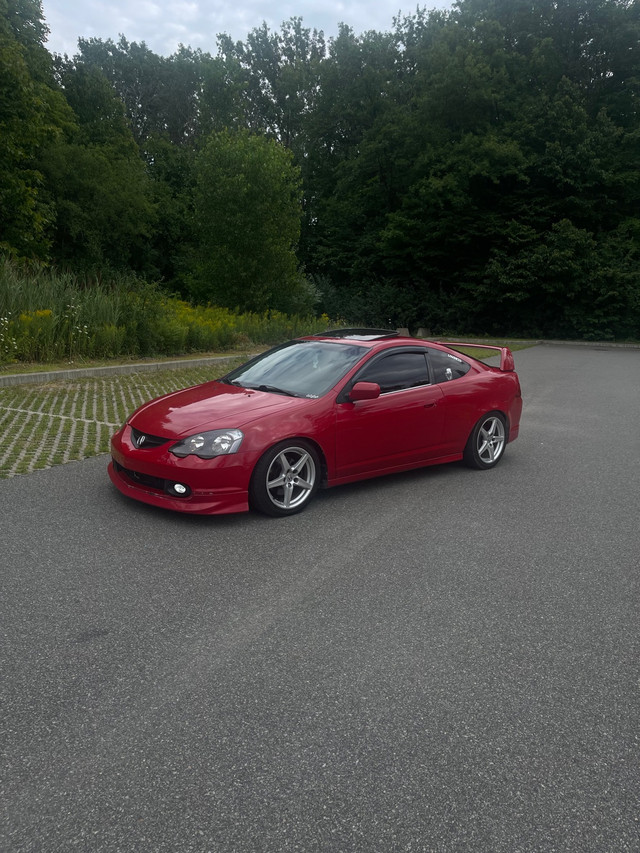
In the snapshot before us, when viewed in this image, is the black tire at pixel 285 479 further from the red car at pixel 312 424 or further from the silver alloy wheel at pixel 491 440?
the silver alloy wheel at pixel 491 440

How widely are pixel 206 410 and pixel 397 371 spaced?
1.99 metres

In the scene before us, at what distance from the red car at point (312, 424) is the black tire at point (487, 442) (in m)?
0.01

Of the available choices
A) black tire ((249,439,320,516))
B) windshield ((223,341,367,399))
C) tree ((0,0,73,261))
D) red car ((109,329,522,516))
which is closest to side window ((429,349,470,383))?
red car ((109,329,522,516))

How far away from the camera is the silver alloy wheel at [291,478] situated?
6.13m

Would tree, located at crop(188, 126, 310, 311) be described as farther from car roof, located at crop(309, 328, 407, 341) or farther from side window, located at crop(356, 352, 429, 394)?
side window, located at crop(356, 352, 429, 394)

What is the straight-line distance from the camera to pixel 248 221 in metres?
28.3

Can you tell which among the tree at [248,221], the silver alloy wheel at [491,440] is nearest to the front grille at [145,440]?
the silver alloy wheel at [491,440]

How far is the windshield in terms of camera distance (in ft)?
22.6

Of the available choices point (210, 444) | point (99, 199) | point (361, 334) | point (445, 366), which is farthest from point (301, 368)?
point (99, 199)

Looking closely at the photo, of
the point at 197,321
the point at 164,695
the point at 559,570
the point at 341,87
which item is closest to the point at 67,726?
the point at 164,695

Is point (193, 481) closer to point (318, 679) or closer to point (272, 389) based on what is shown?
point (272, 389)

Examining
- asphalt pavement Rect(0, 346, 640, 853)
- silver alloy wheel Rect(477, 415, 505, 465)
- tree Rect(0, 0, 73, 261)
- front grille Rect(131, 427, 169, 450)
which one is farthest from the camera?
tree Rect(0, 0, 73, 261)

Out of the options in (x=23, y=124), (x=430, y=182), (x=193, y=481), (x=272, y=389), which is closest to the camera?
(x=193, y=481)

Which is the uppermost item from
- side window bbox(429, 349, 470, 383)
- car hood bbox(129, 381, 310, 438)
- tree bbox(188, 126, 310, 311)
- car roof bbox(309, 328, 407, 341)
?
tree bbox(188, 126, 310, 311)
